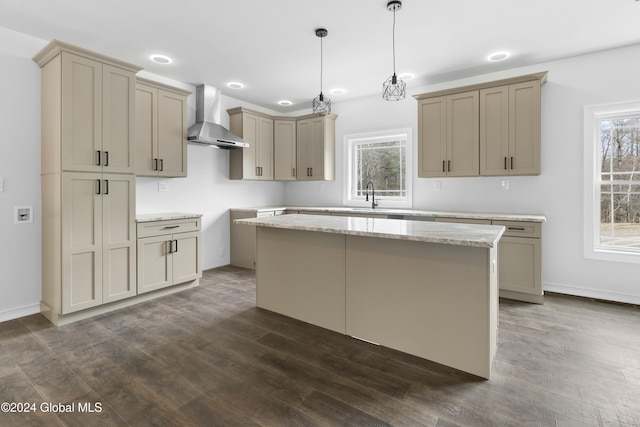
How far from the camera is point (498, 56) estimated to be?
360 centimetres

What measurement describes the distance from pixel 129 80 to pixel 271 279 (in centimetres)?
244

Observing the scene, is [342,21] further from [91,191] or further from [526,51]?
[91,191]

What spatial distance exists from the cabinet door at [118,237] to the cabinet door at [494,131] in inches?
155

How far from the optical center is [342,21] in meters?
2.85

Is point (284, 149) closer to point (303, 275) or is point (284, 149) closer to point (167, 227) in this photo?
point (167, 227)

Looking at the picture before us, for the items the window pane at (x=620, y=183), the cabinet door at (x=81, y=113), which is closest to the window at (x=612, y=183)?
the window pane at (x=620, y=183)

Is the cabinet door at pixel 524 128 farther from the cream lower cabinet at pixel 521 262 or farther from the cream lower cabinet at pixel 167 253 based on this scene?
the cream lower cabinet at pixel 167 253

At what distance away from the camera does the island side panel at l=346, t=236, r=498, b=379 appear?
1980mm

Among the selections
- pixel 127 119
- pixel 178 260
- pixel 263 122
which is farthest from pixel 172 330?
pixel 263 122

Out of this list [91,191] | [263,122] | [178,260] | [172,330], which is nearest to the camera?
[172,330]

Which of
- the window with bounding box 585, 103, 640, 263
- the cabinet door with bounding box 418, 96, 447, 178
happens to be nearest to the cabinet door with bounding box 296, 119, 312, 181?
the cabinet door with bounding box 418, 96, 447, 178

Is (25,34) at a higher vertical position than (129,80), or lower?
higher

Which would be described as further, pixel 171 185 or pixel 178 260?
pixel 171 185

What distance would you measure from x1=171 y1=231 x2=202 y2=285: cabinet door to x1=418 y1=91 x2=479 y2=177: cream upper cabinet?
3.07 metres
